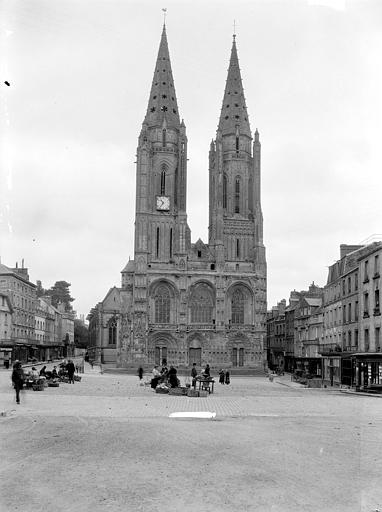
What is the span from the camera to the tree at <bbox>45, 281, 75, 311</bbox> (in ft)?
490

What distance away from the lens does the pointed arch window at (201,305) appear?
82.4 m

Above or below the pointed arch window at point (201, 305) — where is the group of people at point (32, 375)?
below

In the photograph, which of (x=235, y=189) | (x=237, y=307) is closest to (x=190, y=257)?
(x=237, y=307)

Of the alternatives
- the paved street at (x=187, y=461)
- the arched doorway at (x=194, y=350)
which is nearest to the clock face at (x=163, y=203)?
the arched doorway at (x=194, y=350)

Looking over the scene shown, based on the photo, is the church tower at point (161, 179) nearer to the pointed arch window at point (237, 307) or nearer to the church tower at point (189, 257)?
the church tower at point (189, 257)

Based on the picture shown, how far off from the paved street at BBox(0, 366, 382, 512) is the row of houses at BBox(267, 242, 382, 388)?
55.8 ft

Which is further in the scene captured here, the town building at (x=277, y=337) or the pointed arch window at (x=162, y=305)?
the town building at (x=277, y=337)

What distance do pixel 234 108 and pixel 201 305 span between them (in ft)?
95.8

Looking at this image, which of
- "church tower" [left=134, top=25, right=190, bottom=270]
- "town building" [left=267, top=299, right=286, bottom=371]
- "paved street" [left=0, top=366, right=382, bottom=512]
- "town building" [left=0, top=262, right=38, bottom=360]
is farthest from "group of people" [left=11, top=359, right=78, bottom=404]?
"town building" [left=267, top=299, right=286, bottom=371]

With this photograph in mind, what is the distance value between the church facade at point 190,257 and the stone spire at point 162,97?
14 cm

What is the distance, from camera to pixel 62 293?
150625 mm

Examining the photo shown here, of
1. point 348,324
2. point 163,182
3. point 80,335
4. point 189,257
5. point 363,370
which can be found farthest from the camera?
point 80,335

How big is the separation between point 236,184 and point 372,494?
261 ft

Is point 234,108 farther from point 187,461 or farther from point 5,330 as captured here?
point 187,461
